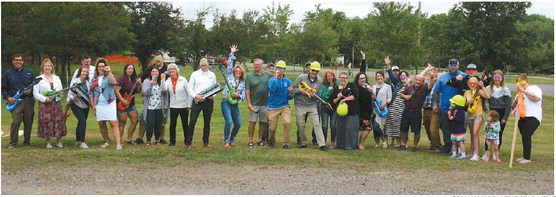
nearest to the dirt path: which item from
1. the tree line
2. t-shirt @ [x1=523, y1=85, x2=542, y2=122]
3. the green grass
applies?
the green grass

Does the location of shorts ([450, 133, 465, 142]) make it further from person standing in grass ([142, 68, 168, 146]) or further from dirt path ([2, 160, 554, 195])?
person standing in grass ([142, 68, 168, 146])

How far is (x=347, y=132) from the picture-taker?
11266 mm

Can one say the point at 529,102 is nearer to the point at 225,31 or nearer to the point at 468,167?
the point at 468,167

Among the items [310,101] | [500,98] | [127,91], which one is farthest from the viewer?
[127,91]

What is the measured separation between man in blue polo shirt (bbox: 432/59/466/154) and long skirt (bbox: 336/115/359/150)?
142cm

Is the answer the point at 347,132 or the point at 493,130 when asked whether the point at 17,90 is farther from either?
the point at 493,130

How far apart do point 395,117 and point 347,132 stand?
1.02 meters

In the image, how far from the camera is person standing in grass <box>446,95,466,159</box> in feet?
34.1

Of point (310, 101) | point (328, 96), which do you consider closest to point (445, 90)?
point (328, 96)

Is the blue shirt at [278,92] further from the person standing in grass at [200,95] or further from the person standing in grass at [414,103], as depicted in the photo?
the person standing in grass at [414,103]

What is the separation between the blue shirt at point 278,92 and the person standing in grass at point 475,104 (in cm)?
306

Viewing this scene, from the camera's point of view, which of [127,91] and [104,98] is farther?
[127,91]

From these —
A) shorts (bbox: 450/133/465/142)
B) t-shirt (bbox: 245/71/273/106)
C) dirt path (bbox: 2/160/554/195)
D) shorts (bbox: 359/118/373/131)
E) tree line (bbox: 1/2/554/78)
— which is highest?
tree line (bbox: 1/2/554/78)

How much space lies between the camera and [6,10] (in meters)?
30.9
